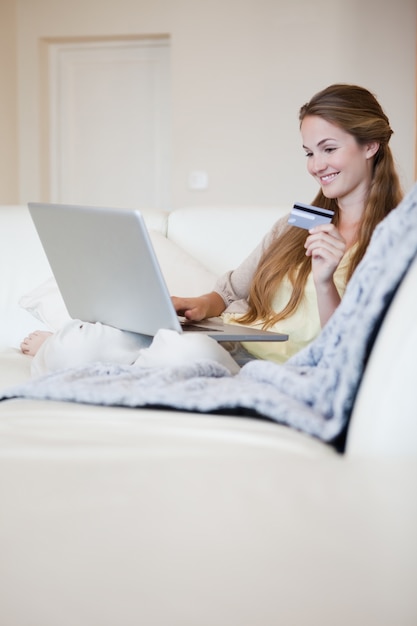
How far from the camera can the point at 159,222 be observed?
261 centimetres

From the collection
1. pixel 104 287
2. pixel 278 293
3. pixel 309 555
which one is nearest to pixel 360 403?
pixel 309 555

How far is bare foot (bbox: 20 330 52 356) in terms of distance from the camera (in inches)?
88.2

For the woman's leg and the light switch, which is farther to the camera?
the light switch

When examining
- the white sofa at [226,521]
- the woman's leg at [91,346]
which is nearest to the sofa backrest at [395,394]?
the white sofa at [226,521]

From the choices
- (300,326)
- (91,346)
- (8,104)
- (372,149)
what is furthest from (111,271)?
(8,104)

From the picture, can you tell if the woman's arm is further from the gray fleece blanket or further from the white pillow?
→ the gray fleece blanket

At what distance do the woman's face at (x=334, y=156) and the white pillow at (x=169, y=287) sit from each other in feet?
1.53

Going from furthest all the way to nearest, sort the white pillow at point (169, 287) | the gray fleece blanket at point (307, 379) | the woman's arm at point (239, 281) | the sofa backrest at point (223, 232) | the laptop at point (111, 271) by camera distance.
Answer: the sofa backrest at point (223, 232)
the white pillow at point (169, 287)
the woman's arm at point (239, 281)
the laptop at point (111, 271)
the gray fleece blanket at point (307, 379)

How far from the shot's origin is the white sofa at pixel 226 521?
86cm

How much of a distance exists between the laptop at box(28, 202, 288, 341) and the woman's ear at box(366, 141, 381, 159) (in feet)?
1.75

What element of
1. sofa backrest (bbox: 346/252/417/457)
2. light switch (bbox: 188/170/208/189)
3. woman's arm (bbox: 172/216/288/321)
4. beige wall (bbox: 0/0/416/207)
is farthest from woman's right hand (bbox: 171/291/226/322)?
light switch (bbox: 188/170/208/189)

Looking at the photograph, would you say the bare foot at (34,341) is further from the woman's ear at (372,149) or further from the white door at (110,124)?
the white door at (110,124)

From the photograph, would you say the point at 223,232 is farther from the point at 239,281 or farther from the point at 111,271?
the point at 111,271

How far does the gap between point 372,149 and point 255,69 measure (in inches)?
133
